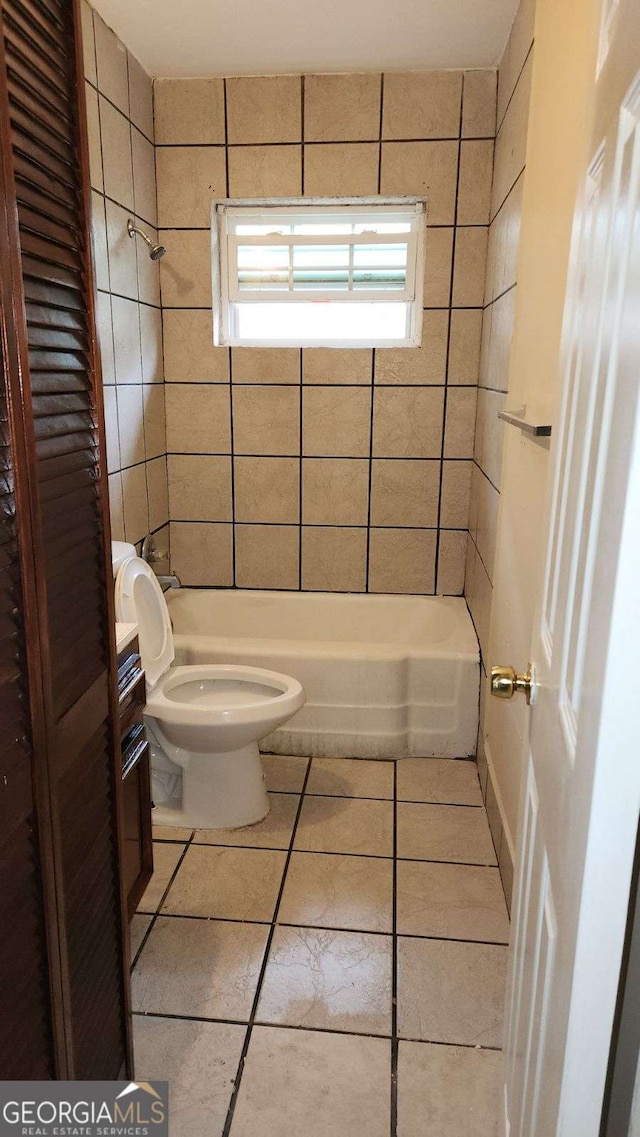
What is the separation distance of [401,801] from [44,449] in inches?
73.4

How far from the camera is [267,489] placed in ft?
10.4

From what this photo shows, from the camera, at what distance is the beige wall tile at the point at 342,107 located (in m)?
2.76

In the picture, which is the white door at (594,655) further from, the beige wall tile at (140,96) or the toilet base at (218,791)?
the beige wall tile at (140,96)

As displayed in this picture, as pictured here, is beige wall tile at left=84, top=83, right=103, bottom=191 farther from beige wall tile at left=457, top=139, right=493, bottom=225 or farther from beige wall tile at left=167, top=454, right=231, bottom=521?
beige wall tile at left=457, top=139, right=493, bottom=225

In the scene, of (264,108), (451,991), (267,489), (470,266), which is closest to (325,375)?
(267,489)

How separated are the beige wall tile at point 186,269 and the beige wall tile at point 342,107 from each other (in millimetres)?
569

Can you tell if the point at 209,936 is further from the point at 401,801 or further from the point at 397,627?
the point at 397,627

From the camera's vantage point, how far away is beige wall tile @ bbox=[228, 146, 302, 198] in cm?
285

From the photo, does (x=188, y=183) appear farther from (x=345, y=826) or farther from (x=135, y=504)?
(x=345, y=826)

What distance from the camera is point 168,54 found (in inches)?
103

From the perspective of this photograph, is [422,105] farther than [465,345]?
No

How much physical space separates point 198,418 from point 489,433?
123 centimetres

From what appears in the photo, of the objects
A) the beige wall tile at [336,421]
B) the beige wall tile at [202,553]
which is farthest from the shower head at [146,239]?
the beige wall tile at [202,553]

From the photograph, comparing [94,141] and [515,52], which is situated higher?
[515,52]
